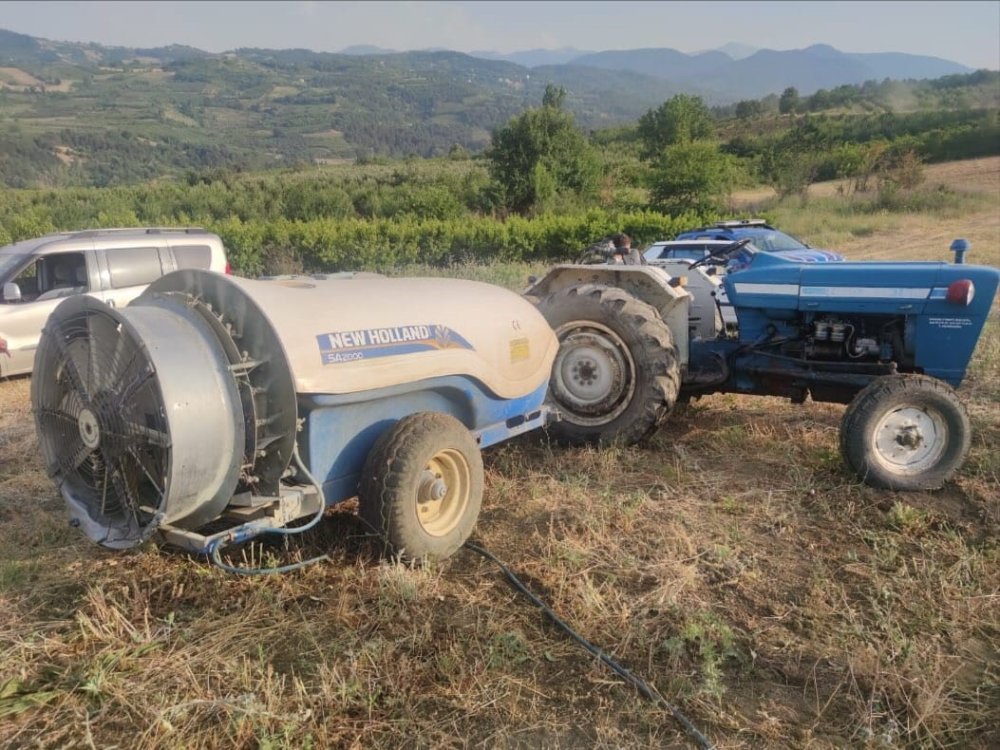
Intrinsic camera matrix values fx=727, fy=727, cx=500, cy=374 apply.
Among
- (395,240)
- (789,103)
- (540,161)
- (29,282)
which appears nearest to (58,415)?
(29,282)

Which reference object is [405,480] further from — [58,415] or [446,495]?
[58,415]

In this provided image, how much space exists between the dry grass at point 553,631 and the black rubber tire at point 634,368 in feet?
2.74

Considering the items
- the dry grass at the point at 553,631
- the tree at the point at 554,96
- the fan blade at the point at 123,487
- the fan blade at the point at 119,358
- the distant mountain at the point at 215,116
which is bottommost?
the dry grass at the point at 553,631

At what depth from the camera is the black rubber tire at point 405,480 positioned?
10.4ft

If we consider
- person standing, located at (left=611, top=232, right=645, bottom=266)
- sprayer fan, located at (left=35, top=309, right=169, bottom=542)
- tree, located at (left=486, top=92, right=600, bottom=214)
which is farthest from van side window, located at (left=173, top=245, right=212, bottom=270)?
tree, located at (left=486, top=92, right=600, bottom=214)

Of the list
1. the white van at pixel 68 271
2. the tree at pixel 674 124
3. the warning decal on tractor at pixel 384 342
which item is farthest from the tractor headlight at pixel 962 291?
the tree at pixel 674 124

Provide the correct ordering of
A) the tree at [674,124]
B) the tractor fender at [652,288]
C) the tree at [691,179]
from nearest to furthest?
the tractor fender at [652,288] < the tree at [691,179] < the tree at [674,124]

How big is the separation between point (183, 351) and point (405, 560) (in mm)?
1331

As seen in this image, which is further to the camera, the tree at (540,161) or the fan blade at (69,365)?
the tree at (540,161)

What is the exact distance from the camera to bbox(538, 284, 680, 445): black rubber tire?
5.10 m

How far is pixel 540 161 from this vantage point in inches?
1203

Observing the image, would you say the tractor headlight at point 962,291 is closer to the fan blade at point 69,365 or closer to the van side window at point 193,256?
the fan blade at point 69,365

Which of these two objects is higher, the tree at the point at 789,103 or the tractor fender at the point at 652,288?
the tree at the point at 789,103

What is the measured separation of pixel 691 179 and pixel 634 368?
2568cm
